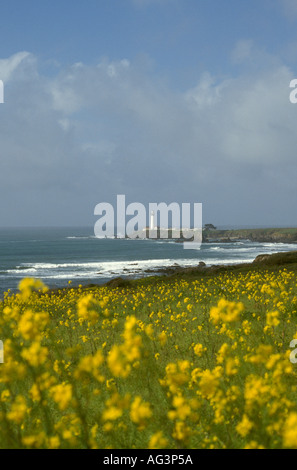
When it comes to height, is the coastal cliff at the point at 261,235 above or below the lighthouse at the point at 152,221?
below

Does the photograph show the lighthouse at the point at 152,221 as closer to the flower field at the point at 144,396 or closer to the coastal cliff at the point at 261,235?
the coastal cliff at the point at 261,235

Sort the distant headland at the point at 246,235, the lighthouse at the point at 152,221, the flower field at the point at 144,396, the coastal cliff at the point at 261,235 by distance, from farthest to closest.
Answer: the lighthouse at the point at 152,221, the distant headland at the point at 246,235, the coastal cliff at the point at 261,235, the flower field at the point at 144,396

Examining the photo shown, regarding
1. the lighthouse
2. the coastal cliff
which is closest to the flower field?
the coastal cliff

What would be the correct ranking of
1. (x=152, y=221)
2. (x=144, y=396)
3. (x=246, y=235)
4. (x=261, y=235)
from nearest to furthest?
1. (x=144, y=396)
2. (x=261, y=235)
3. (x=246, y=235)
4. (x=152, y=221)

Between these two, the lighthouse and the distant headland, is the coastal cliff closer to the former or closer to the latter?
the distant headland

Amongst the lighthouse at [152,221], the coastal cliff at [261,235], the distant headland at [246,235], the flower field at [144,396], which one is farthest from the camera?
the lighthouse at [152,221]

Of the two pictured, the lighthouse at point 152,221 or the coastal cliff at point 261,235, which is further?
the lighthouse at point 152,221

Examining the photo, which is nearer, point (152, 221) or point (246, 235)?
point (246, 235)

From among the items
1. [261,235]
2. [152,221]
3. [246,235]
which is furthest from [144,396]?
[152,221]

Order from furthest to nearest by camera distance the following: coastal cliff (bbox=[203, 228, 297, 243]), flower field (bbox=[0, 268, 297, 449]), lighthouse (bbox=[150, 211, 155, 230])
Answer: lighthouse (bbox=[150, 211, 155, 230])
coastal cliff (bbox=[203, 228, 297, 243])
flower field (bbox=[0, 268, 297, 449])

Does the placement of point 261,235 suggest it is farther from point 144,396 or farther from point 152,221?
point 144,396

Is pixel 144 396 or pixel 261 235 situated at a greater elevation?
pixel 261 235

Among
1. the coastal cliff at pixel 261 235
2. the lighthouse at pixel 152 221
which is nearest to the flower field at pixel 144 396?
the coastal cliff at pixel 261 235
